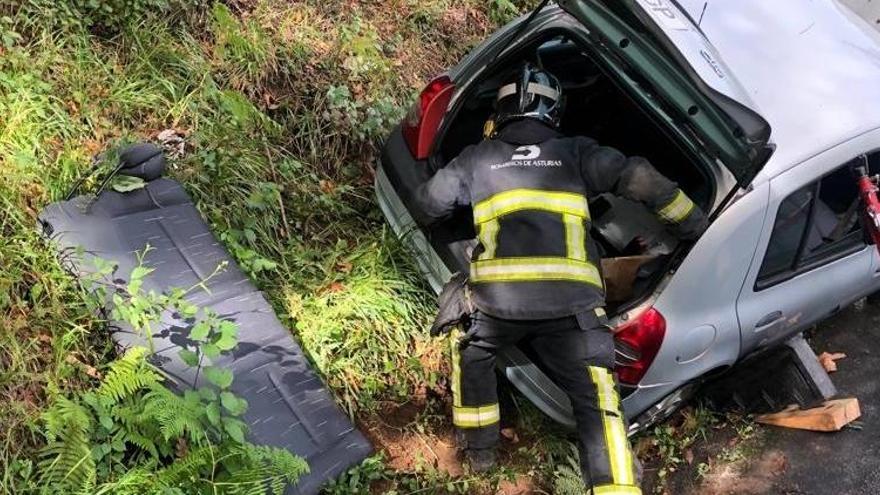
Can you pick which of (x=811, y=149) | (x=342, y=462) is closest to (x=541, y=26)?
(x=811, y=149)

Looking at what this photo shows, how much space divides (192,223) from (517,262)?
1.51 meters

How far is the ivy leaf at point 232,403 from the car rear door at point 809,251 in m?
2.06

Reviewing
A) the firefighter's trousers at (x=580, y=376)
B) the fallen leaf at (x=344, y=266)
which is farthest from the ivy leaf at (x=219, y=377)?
the fallen leaf at (x=344, y=266)

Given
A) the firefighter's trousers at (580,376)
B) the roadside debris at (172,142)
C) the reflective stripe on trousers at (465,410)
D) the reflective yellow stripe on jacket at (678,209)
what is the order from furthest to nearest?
the roadside debris at (172,142)
the reflective stripe on trousers at (465,410)
the firefighter's trousers at (580,376)
the reflective yellow stripe on jacket at (678,209)

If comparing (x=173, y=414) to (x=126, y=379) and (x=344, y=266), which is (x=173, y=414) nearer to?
(x=126, y=379)

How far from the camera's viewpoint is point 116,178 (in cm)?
366

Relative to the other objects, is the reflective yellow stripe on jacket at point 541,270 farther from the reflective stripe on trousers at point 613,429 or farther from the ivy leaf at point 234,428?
the ivy leaf at point 234,428

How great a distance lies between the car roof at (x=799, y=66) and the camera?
3.35 metres

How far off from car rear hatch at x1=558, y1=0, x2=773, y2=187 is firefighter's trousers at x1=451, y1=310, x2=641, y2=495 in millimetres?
850

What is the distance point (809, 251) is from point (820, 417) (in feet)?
2.84

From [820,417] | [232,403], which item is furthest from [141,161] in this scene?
[820,417]

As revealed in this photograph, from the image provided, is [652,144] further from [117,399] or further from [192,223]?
[117,399]

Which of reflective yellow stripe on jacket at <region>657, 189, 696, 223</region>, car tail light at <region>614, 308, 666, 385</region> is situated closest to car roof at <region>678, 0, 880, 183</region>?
reflective yellow stripe on jacket at <region>657, 189, 696, 223</region>

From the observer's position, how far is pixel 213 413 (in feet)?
9.16
